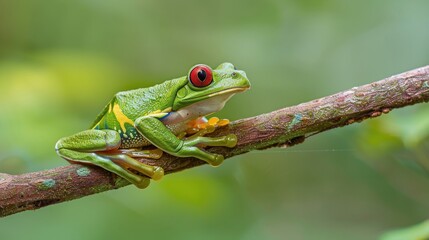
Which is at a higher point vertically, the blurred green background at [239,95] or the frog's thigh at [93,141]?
the frog's thigh at [93,141]

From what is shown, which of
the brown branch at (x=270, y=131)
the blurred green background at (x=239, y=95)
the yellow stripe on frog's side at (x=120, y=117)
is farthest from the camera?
the blurred green background at (x=239, y=95)

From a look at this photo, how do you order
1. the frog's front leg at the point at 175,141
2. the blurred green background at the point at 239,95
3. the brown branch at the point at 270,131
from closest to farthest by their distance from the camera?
the brown branch at the point at 270,131 < the frog's front leg at the point at 175,141 < the blurred green background at the point at 239,95

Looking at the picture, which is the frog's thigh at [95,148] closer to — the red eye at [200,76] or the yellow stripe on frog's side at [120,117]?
the yellow stripe on frog's side at [120,117]

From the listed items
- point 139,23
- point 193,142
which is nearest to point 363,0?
point 139,23

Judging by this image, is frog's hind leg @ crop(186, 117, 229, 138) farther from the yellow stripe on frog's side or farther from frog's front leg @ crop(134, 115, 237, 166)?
the yellow stripe on frog's side

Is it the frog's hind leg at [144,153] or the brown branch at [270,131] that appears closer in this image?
the brown branch at [270,131]

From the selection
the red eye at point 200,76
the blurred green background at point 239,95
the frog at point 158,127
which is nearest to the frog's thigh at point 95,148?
the frog at point 158,127

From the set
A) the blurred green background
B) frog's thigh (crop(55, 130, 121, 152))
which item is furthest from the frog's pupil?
the blurred green background

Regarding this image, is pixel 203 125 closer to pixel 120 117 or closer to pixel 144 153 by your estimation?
pixel 144 153
